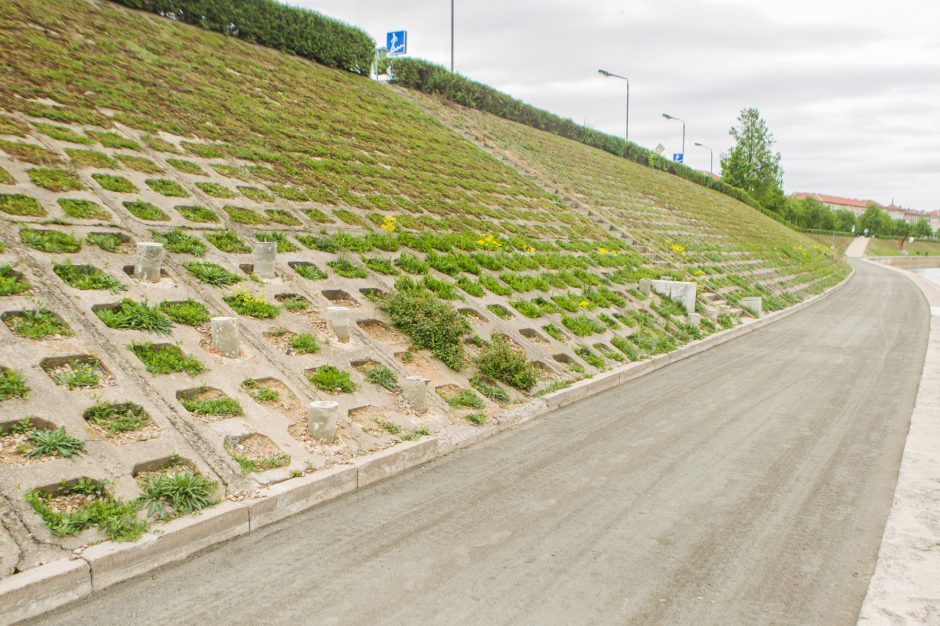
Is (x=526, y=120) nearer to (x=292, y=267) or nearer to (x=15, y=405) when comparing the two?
(x=292, y=267)

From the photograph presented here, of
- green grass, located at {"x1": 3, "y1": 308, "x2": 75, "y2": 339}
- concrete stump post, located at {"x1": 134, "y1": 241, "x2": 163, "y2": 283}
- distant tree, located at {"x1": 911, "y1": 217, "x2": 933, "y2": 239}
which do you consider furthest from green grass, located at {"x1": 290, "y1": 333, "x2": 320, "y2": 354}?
distant tree, located at {"x1": 911, "y1": 217, "x2": 933, "y2": 239}

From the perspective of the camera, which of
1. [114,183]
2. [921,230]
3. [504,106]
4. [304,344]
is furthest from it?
[921,230]

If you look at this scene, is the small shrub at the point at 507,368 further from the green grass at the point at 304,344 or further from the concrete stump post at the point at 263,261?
the concrete stump post at the point at 263,261

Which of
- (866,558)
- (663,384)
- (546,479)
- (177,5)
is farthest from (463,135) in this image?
(866,558)

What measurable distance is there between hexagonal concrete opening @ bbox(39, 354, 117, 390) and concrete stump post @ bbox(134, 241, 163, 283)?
68.9 inches

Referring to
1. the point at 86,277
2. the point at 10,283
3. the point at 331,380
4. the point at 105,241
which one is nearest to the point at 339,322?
the point at 331,380

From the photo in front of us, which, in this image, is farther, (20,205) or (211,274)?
(211,274)

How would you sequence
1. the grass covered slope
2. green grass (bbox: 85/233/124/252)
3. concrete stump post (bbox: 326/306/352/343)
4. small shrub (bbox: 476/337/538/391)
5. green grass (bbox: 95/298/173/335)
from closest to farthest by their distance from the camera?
green grass (bbox: 95/298/173/335)
green grass (bbox: 85/233/124/252)
concrete stump post (bbox: 326/306/352/343)
small shrub (bbox: 476/337/538/391)
the grass covered slope

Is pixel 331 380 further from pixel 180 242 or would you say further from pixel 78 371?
pixel 180 242

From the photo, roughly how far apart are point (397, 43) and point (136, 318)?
25251 mm

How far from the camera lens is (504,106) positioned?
1332 inches

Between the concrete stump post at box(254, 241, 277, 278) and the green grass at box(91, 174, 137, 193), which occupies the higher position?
the green grass at box(91, 174, 137, 193)

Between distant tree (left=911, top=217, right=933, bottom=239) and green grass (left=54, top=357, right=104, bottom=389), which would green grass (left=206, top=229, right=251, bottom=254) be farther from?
distant tree (left=911, top=217, right=933, bottom=239)

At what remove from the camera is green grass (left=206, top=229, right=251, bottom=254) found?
865 cm
